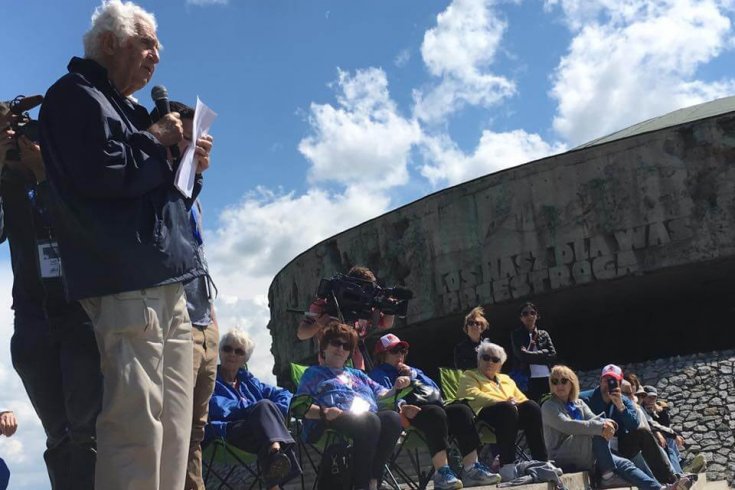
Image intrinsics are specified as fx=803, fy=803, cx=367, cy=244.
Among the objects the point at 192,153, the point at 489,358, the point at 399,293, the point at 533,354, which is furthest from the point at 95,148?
the point at 533,354

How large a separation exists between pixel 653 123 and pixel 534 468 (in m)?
19.3

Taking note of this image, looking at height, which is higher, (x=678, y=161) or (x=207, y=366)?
(x=678, y=161)

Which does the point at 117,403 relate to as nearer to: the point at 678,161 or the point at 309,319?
the point at 309,319

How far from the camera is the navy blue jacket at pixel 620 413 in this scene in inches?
273

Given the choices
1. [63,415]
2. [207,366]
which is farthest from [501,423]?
[63,415]

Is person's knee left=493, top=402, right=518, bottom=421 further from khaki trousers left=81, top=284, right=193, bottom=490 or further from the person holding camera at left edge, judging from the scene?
khaki trousers left=81, top=284, right=193, bottom=490

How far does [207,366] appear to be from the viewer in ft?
11.3

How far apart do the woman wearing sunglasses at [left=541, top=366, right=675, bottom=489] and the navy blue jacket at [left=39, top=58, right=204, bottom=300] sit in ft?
14.1

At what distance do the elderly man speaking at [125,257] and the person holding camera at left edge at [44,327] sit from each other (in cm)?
38

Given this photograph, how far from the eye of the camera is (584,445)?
20.0 feet

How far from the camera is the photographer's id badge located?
2.96 meters

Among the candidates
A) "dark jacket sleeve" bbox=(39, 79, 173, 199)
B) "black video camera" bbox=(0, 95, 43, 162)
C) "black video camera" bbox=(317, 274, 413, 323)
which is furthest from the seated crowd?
"dark jacket sleeve" bbox=(39, 79, 173, 199)

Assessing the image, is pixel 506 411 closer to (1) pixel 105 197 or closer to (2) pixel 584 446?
(2) pixel 584 446

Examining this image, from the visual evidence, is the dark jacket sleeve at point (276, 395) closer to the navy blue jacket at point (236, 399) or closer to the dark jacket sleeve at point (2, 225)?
the navy blue jacket at point (236, 399)
